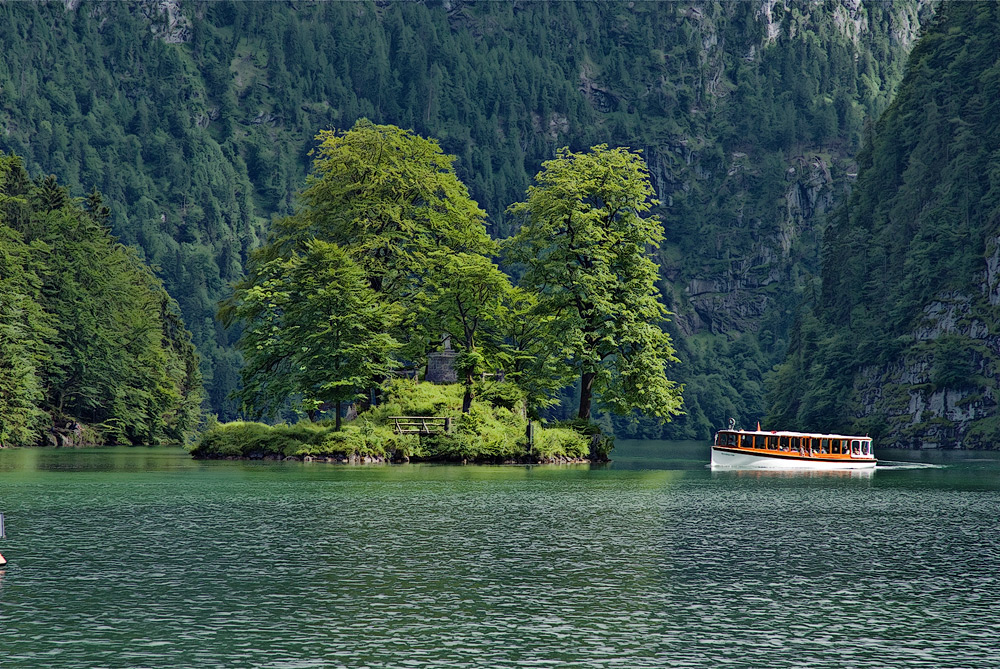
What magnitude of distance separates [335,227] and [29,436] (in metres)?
39.3

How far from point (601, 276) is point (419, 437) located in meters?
17.0

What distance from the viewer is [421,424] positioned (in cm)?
8938

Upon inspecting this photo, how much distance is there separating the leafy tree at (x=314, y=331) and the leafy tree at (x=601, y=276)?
11.9 m

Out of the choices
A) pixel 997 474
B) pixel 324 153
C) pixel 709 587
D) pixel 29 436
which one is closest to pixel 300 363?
pixel 324 153

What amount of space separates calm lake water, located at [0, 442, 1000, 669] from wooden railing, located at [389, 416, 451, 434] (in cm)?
2635

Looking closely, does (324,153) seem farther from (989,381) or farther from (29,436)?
(989,381)

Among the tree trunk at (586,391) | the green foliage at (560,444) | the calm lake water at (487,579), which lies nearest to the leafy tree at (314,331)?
the green foliage at (560,444)

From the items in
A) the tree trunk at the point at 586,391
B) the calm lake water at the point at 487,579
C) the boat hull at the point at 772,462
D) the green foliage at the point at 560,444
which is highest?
the tree trunk at the point at 586,391

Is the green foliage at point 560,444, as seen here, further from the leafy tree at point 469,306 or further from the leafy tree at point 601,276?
the leafy tree at point 469,306

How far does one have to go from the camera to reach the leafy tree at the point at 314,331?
293ft

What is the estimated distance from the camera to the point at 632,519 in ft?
162

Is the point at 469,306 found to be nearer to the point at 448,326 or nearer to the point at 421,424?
the point at 448,326

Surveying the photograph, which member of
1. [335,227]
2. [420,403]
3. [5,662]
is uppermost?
[335,227]

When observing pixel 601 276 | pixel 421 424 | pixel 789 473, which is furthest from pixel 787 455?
pixel 421 424
